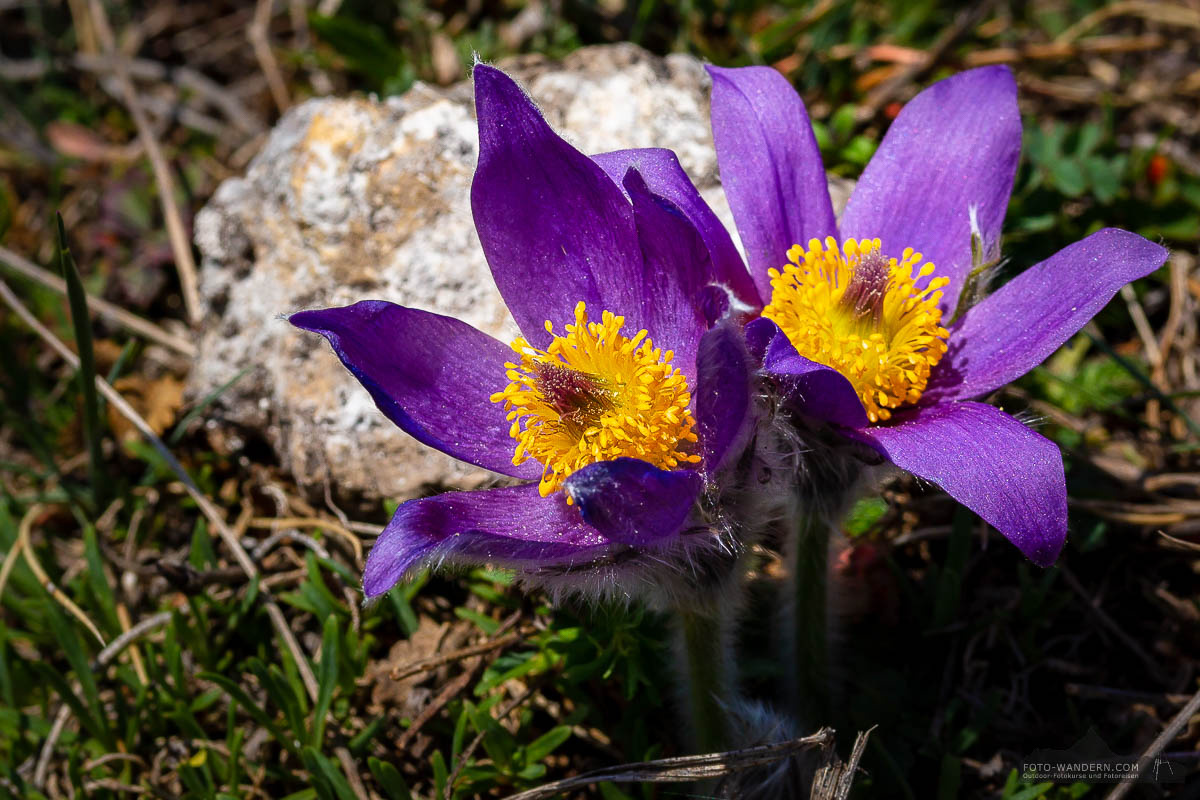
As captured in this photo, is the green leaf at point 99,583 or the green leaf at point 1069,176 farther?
the green leaf at point 1069,176

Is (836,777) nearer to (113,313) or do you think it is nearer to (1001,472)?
(1001,472)

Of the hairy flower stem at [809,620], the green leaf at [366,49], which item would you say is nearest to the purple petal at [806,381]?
the hairy flower stem at [809,620]

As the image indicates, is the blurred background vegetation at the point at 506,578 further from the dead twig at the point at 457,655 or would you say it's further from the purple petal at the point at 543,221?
the purple petal at the point at 543,221

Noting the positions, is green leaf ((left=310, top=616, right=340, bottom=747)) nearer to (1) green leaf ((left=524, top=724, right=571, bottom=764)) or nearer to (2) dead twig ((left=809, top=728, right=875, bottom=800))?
(1) green leaf ((left=524, top=724, right=571, bottom=764))

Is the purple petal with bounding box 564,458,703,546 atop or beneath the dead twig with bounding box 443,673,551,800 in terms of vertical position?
atop

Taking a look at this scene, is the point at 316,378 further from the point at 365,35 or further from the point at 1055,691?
the point at 1055,691

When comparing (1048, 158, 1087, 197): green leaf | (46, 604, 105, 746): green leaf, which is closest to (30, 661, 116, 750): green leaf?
(46, 604, 105, 746): green leaf
